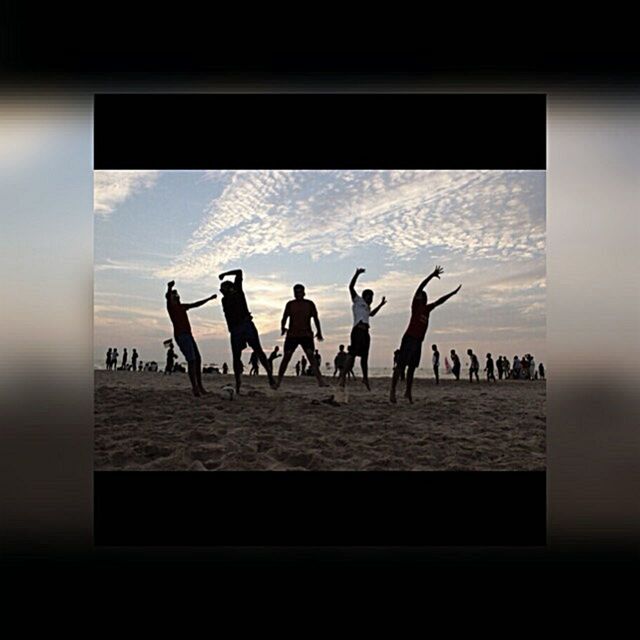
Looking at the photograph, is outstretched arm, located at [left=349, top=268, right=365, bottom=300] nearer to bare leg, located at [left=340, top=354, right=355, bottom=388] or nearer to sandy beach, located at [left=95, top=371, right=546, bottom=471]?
bare leg, located at [left=340, top=354, right=355, bottom=388]

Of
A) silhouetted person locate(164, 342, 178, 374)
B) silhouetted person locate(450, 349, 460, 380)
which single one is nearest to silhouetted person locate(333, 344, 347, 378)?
silhouetted person locate(450, 349, 460, 380)

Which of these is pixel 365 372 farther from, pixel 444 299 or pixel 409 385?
pixel 444 299

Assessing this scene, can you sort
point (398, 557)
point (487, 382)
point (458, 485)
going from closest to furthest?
point (398, 557) → point (458, 485) → point (487, 382)

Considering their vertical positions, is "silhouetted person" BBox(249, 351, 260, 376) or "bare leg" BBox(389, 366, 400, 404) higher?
"silhouetted person" BBox(249, 351, 260, 376)

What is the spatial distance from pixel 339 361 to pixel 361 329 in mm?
222

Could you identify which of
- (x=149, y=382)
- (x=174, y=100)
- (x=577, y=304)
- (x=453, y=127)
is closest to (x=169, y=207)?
(x=174, y=100)

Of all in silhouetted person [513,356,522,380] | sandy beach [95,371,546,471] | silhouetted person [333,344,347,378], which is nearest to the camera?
sandy beach [95,371,546,471]

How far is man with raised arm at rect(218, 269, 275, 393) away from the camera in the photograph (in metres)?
4.52

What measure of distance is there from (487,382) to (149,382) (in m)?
1.86

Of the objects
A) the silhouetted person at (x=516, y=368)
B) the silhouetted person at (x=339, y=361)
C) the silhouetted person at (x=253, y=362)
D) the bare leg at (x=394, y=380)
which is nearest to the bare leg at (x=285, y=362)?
the silhouetted person at (x=253, y=362)

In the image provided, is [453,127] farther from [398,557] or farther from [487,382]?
[398,557]

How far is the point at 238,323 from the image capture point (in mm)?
4535

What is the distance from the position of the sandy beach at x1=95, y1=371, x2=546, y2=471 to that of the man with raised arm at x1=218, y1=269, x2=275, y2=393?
3.9 inches

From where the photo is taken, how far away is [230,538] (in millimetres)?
3758
